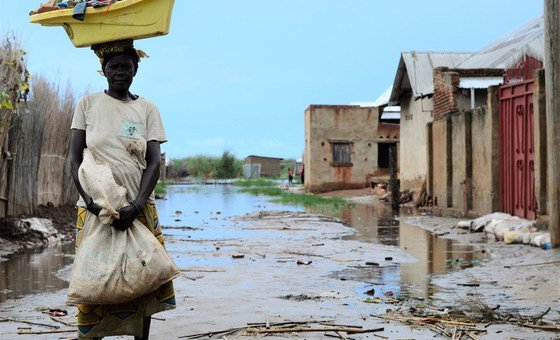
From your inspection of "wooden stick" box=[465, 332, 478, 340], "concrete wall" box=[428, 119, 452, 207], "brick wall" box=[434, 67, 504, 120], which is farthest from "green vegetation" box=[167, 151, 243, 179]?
"wooden stick" box=[465, 332, 478, 340]

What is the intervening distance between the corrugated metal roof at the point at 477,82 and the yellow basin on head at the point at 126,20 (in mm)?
18144

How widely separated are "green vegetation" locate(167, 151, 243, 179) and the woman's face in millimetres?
65762

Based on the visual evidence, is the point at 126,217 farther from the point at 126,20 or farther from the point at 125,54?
the point at 126,20

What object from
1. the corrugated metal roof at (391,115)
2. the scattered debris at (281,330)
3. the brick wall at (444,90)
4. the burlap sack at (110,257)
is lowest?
the scattered debris at (281,330)

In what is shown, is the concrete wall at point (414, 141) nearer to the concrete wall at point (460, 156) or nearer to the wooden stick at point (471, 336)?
the concrete wall at point (460, 156)

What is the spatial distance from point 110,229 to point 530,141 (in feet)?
33.0

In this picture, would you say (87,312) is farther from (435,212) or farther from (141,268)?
(435,212)

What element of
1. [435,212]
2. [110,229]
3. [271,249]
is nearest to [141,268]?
[110,229]

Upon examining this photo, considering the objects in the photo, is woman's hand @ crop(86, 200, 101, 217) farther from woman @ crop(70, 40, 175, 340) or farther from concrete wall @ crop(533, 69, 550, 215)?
concrete wall @ crop(533, 69, 550, 215)

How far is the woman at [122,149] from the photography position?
12.9ft

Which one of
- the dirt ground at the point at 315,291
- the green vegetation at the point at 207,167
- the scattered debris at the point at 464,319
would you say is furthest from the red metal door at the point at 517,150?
the green vegetation at the point at 207,167

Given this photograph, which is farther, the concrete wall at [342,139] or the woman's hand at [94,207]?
the concrete wall at [342,139]

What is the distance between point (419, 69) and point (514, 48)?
6369 millimetres

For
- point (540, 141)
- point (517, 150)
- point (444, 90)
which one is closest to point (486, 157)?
point (517, 150)
